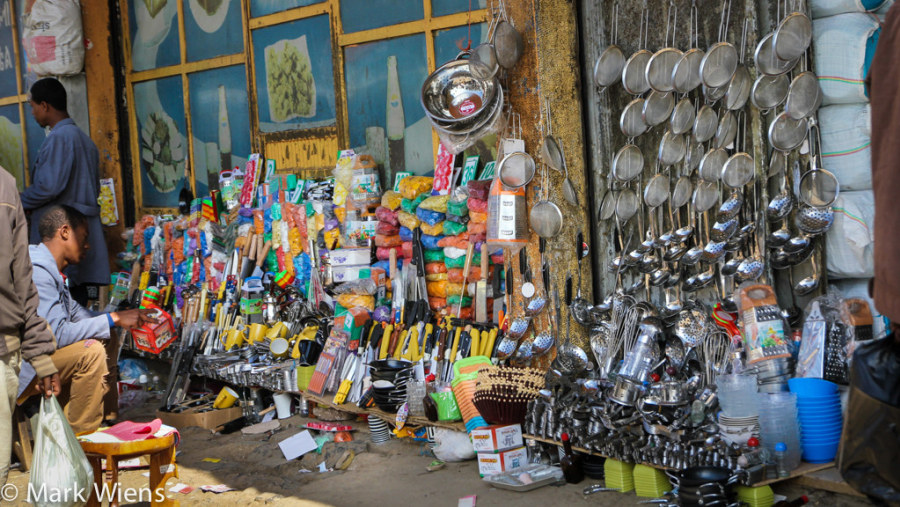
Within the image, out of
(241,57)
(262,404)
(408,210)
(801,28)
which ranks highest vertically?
(241,57)

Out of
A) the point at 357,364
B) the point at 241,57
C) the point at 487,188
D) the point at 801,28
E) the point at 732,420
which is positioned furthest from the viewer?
the point at 241,57

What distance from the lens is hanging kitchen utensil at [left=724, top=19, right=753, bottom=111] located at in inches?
152

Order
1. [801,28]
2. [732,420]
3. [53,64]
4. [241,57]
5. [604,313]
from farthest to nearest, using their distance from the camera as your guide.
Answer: [53,64], [241,57], [604,313], [801,28], [732,420]

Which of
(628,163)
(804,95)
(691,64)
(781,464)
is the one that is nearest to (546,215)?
(628,163)

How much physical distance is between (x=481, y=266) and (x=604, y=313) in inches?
33.5

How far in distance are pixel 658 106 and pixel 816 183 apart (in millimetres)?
825

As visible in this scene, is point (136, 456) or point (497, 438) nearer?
point (136, 456)

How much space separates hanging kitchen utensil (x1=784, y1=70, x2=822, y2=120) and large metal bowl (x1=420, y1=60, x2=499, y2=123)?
1.45m

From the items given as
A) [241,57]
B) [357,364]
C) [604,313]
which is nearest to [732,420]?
[604,313]

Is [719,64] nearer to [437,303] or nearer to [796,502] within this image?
[796,502]

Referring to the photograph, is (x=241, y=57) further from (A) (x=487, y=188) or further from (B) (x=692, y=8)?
(B) (x=692, y=8)

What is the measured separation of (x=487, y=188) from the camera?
487cm

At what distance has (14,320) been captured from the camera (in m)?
3.29

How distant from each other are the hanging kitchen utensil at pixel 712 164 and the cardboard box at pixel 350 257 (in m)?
2.38
